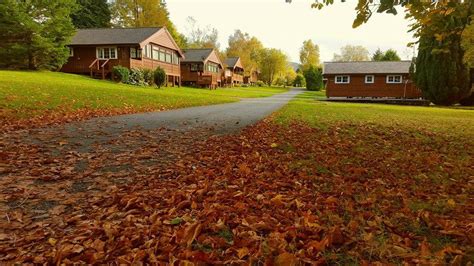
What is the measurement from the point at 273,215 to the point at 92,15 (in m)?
61.1

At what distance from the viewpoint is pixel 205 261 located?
2.29 m

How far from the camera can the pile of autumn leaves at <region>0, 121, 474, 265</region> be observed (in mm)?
2404

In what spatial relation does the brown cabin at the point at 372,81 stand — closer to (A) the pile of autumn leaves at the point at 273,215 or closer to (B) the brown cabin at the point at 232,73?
(B) the brown cabin at the point at 232,73

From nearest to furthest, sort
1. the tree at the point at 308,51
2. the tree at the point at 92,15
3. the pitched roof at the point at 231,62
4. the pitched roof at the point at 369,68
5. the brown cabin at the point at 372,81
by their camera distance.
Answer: the brown cabin at the point at 372,81
the pitched roof at the point at 369,68
the tree at the point at 92,15
the pitched roof at the point at 231,62
the tree at the point at 308,51

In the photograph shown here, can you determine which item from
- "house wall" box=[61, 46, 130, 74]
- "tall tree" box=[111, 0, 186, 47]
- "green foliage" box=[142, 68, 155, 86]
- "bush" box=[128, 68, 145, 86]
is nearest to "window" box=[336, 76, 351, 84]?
"green foliage" box=[142, 68, 155, 86]

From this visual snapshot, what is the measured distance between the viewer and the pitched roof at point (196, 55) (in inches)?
1887

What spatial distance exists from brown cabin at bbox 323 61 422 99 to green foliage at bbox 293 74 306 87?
5057 cm

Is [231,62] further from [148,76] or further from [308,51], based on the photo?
[148,76]

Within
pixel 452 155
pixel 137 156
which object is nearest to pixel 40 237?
pixel 137 156

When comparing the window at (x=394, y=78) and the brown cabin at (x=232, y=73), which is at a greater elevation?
the brown cabin at (x=232, y=73)

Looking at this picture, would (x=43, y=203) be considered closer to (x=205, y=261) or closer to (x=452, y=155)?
(x=205, y=261)

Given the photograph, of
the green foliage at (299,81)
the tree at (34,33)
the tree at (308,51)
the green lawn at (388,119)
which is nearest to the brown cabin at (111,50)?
the tree at (34,33)

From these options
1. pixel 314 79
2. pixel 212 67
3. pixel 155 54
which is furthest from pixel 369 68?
pixel 314 79

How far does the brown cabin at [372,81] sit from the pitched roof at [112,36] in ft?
70.7
